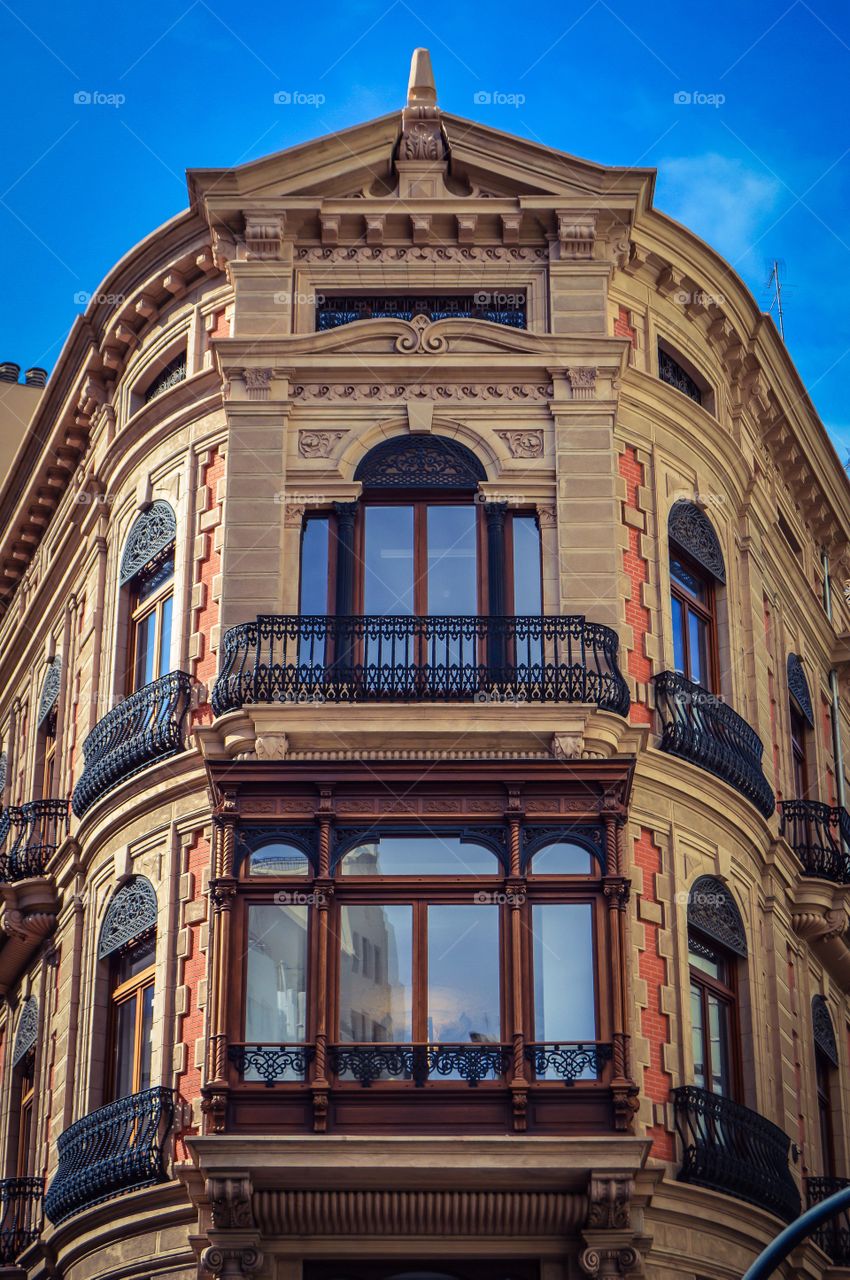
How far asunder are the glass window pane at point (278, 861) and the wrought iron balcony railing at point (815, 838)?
794cm

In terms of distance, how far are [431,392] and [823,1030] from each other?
10407 mm

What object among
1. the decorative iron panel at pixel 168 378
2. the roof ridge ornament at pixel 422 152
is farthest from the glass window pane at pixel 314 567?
the roof ridge ornament at pixel 422 152

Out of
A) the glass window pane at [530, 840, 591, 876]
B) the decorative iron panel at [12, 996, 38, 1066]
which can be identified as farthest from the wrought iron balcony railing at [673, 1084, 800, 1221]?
the decorative iron panel at [12, 996, 38, 1066]

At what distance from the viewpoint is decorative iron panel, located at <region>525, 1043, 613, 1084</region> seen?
2328 cm

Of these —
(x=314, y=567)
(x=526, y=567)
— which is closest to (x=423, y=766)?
(x=526, y=567)

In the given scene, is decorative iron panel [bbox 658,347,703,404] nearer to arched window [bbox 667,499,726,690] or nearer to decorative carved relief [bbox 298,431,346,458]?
arched window [bbox 667,499,726,690]

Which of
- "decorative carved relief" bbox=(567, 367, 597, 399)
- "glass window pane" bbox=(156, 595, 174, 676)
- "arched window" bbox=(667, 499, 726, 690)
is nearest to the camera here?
"decorative carved relief" bbox=(567, 367, 597, 399)

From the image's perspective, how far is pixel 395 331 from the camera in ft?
91.4

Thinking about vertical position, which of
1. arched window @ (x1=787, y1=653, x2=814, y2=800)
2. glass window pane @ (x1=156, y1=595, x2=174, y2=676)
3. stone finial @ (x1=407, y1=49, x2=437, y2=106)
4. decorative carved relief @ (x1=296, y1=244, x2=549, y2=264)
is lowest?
glass window pane @ (x1=156, y1=595, x2=174, y2=676)

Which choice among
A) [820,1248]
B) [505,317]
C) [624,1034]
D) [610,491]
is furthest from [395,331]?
[820,1248]

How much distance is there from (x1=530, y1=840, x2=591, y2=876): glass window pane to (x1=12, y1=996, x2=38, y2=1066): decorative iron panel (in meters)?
8.51

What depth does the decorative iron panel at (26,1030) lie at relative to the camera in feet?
96.8

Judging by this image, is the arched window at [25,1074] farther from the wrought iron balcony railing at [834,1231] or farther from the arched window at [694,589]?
the wrought iron balcony railing at [834,1231]

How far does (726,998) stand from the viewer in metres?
26.8
